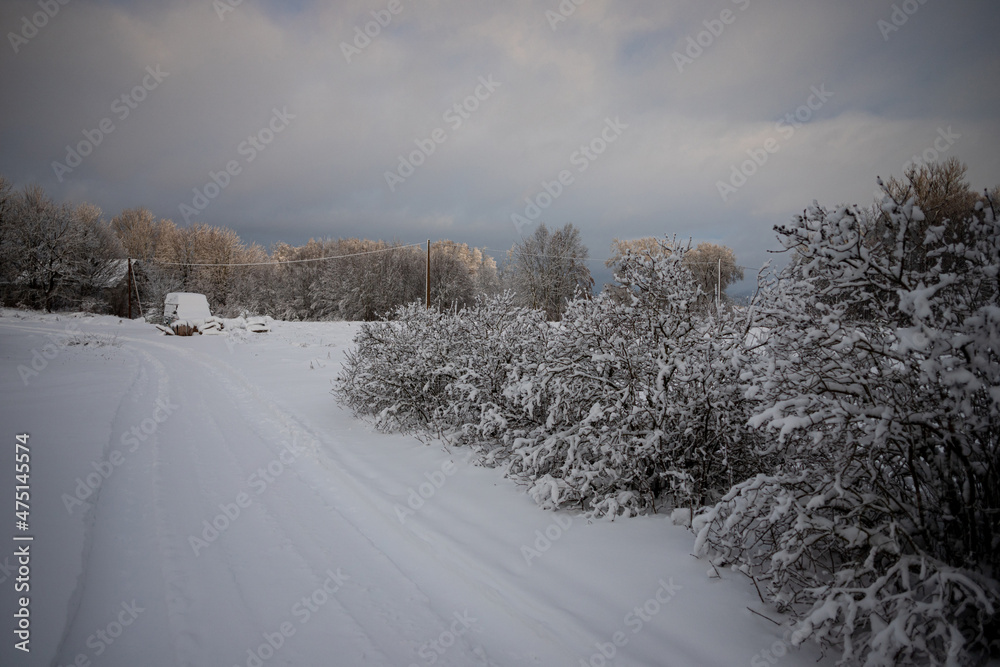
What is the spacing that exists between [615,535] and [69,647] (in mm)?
3630

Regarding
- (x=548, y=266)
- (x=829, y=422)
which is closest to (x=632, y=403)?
(x=829, y=422)

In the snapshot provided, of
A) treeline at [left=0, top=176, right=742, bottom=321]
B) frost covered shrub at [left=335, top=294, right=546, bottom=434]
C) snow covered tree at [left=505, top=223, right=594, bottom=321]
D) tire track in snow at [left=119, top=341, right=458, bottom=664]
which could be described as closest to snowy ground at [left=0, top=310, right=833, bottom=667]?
tire track in snow at [left=119, top=341, right=458, bottom=664]

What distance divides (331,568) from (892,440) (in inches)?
150

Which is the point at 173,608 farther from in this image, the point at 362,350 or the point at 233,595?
the point at 362,350

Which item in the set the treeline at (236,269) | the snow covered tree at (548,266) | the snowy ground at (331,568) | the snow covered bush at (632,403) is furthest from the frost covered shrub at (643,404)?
the snow covered tree at (548,266)

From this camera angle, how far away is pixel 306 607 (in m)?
2.89

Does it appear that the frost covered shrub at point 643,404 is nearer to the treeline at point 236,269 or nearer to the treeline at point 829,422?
the treeline at point 829,422

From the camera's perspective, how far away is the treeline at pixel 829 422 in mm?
2148

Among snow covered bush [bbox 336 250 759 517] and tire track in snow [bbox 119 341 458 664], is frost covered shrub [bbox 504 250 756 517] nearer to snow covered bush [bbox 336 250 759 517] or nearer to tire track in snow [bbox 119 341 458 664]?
snow covered bush [bbox 336 250 759 517]

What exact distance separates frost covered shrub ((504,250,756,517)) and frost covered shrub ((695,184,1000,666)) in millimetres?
944

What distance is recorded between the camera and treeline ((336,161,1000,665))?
7.05 ft

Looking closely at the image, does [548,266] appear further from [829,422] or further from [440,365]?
[829,422]

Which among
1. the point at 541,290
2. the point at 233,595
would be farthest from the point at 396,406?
the point at 541,290

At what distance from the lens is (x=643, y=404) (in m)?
3.97
